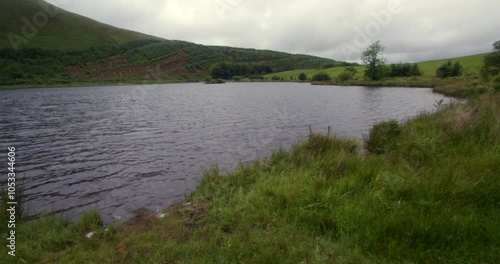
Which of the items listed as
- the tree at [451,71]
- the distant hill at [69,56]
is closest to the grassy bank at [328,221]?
the tree at [451,71]

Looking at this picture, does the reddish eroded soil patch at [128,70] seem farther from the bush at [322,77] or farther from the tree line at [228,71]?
the bush at [322,77]

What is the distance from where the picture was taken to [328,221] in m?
5.52

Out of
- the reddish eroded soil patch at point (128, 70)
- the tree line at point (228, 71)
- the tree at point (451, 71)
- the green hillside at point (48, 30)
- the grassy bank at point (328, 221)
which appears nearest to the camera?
the grassy bank at point (328, 221)

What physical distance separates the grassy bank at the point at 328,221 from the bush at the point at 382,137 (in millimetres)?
2173

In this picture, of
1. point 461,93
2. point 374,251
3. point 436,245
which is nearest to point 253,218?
point 374,251

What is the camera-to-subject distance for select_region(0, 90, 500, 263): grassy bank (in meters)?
4.44

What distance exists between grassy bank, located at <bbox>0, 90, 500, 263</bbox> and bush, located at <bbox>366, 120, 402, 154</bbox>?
7.13 feet

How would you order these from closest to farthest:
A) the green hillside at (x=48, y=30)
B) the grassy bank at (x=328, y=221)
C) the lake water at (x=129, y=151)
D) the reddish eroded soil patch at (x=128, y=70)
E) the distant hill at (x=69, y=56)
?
the grassy bank at (x=328, y=221)
the lake water at (x=129, y=151)
the distant hill at (x=69, y=56)
the reddish eroded soil patch at (x=128, y=70)
the green hillside at (x=48, y=30)

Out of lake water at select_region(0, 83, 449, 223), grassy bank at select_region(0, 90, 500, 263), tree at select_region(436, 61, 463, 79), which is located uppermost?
tree at select_region(436, 61, 463, 79)

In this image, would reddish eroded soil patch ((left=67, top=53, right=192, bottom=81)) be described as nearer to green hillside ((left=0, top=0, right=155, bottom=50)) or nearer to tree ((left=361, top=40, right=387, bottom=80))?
green hillside ((left=0, top=0, right=155, bottom=50))

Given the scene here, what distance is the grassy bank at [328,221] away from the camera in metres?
4.44

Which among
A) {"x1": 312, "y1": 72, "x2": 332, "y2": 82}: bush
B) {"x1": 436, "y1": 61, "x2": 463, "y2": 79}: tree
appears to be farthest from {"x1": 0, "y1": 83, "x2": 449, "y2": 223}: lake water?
{"x1": 312, "y1": 72, "x2": 332, "y2": 82}: bush

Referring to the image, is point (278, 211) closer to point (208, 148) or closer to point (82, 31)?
point (208, 148)

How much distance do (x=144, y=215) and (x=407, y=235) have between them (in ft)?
24.1
